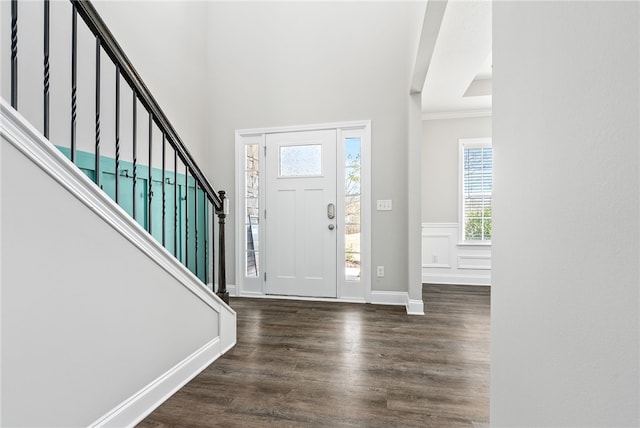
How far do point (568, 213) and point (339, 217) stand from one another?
9.98 ft

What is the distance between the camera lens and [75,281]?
1138 mm

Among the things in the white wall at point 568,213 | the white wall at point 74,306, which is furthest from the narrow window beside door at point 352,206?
the white wall at point 568,213

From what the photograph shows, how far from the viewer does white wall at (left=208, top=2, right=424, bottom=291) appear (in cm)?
338

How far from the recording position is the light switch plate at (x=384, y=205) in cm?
340

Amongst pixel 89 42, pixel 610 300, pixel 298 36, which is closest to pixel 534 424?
pixel 610 300

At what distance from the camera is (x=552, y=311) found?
1.74 ft

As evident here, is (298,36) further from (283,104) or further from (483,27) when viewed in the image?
(483,27)

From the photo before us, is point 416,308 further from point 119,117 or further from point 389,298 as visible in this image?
point 119,117

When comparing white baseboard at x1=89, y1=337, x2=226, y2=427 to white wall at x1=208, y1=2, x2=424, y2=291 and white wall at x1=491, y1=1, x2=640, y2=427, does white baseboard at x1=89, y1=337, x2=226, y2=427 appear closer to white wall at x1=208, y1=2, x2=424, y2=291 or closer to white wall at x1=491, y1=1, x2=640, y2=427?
white wall at x1=491, y1=1, x2=640, y2=427

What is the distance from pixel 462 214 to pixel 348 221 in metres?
1.92

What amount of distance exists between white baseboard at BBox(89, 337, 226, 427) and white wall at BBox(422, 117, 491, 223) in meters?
3.48

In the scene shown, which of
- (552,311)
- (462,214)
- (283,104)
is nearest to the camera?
(552,311)

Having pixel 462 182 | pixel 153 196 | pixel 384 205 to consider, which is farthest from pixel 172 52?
pixel 462 182

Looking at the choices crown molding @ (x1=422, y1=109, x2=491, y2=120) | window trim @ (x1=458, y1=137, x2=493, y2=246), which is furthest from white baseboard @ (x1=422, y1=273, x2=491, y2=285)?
crown molding @ (x1=422, y1=109, x2=491, y2=120)
